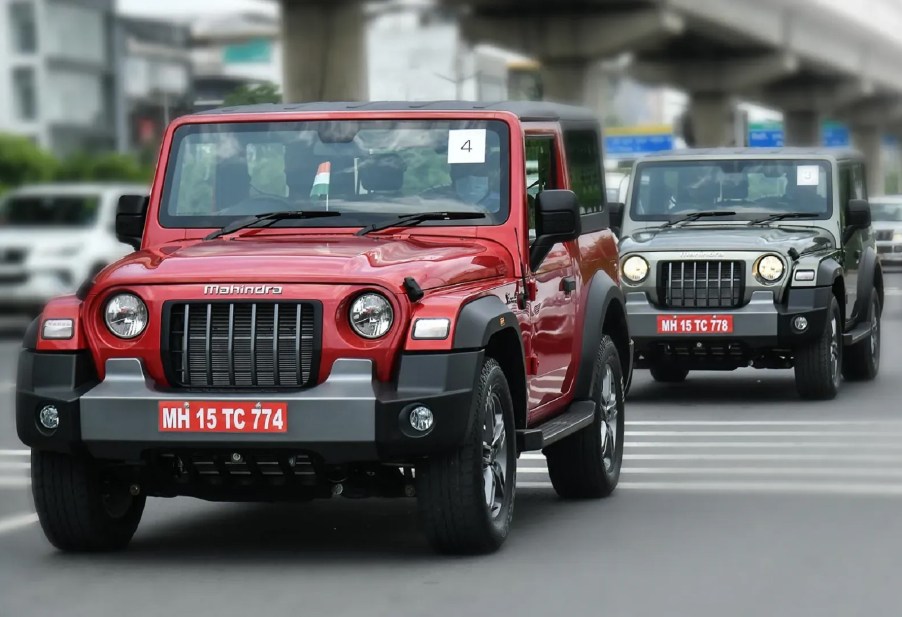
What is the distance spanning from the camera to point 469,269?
8008 millimetres

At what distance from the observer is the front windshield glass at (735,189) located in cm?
1560

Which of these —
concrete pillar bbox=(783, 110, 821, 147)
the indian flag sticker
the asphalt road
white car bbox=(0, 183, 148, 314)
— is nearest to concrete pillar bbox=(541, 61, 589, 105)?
white car bbox=(0, 183, 148, 314)

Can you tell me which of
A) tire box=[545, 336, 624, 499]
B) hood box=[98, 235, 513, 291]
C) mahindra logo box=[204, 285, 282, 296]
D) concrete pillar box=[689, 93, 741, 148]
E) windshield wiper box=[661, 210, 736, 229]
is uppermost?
hood box=[98, 235, 513, 291]

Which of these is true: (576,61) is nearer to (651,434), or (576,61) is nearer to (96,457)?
(651,434)

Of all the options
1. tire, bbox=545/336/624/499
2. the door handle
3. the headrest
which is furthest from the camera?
tire, bbox=545/336/624/499

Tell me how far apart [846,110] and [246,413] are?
90.8 meters

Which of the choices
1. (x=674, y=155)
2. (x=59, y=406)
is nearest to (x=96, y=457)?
(x=59, y=406)

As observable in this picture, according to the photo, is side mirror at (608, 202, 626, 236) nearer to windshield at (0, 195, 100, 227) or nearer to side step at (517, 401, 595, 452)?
side step at (517, 401, 595, 452)

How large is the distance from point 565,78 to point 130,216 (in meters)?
46.4

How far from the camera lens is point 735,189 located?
15.7 meters

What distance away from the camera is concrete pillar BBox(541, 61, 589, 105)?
54438 millimetres

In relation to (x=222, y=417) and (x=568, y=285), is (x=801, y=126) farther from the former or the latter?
(x=222, y=417)

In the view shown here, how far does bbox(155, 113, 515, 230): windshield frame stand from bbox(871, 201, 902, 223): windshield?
24.1m

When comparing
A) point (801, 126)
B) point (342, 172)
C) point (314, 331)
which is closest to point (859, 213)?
point (342, 172)
